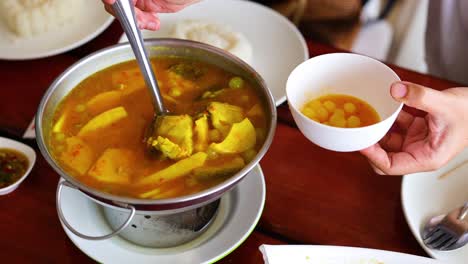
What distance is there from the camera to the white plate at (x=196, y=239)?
3.75ft

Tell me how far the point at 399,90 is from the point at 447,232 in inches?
13.8

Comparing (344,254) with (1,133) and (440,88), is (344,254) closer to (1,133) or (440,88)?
(440,88)

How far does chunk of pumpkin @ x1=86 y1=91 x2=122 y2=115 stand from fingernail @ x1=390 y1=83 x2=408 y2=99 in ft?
1.98

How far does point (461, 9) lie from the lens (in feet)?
6.26

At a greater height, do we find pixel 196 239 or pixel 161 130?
pixel 161 130

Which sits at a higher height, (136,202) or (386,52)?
(136,202)

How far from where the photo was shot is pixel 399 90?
3.58 feet

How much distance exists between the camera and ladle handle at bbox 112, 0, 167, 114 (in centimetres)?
113

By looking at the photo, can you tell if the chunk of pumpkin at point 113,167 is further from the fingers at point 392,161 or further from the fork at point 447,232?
the fork at point 447,232

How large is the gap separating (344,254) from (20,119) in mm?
931

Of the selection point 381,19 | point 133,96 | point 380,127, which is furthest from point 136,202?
point 381,19

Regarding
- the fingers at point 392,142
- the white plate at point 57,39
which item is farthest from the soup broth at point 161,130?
the white plate at point 57,39

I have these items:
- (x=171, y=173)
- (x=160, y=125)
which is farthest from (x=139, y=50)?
(x=171, y=173)

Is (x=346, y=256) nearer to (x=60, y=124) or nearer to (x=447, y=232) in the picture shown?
(x=447, y=232)
